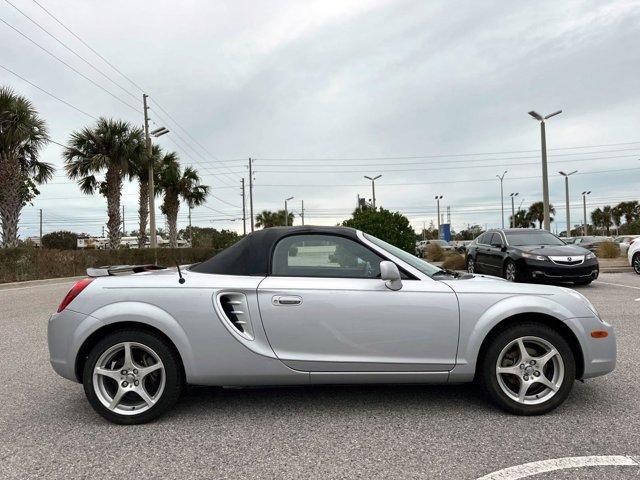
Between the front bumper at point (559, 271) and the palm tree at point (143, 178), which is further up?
the palm tree at point (143, 178)

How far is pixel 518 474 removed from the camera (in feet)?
8.61

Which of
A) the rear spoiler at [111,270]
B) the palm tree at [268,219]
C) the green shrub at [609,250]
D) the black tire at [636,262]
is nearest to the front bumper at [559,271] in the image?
the black tire at [636,262]

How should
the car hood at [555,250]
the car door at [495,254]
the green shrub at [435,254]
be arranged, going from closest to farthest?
the car hood at [555,250]
the car door at [495,254]
the green shrub at [435,254]

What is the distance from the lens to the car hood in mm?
10858

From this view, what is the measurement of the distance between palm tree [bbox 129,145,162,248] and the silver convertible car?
27.4 meters

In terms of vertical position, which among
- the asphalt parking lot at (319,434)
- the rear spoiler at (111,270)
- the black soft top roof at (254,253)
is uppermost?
the black soft top roof at (254,253)

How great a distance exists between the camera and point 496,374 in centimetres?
343

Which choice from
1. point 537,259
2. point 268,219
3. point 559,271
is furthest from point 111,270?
point 268,219

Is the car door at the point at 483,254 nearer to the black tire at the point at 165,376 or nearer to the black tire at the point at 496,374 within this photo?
the black tire at the point at 496,374

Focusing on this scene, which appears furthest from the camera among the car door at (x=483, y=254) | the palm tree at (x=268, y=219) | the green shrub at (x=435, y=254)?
the palm tree at (x=268, y=219)

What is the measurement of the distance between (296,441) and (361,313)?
935 mm

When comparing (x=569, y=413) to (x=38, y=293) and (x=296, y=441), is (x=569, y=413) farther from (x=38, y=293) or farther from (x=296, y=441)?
(x=38, y=293)

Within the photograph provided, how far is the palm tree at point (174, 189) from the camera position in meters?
36.2

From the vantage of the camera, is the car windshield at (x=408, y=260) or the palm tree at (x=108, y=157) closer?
the car windshield at (x=408, y=260)
